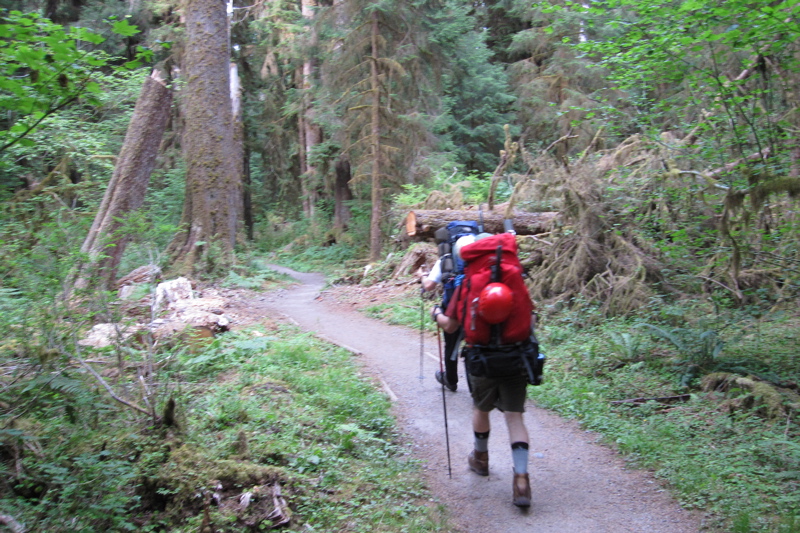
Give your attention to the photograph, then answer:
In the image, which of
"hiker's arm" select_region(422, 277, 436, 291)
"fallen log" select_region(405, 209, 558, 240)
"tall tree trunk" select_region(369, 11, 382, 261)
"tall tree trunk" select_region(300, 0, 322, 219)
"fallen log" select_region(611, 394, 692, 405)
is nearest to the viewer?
"hiker's arm" select_region(422, 277, 436, 291)

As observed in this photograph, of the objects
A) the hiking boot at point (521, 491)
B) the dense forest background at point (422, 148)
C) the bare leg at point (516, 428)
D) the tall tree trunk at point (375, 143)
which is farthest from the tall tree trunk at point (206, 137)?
the hiking boot at point (521, 491)

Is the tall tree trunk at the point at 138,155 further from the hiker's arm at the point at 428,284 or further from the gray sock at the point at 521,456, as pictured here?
the gray sock at the point at 521,456

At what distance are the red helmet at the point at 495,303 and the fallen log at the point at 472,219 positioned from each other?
23.5 feet

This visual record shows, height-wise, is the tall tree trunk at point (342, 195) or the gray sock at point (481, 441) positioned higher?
the tall tree trunk at point (342, 195)

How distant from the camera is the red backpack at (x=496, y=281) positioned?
4.18 m

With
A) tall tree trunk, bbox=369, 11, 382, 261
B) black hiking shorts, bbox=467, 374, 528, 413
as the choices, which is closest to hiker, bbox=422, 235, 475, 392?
black hiking shorts, bbox=467, 374, 528, 413

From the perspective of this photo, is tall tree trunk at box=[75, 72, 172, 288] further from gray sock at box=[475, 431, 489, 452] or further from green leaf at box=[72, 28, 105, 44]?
gray sock at box=[475, 431, 489, 452]

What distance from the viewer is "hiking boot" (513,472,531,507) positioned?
4219mm

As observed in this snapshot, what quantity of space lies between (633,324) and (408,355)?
11.8ft

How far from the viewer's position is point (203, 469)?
402 centimetres

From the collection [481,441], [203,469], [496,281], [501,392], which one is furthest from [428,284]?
[203,469]

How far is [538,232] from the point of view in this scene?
11805 mm

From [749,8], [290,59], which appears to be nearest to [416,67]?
[290,59]

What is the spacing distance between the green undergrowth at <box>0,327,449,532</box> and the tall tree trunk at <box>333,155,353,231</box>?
18.2 meters
